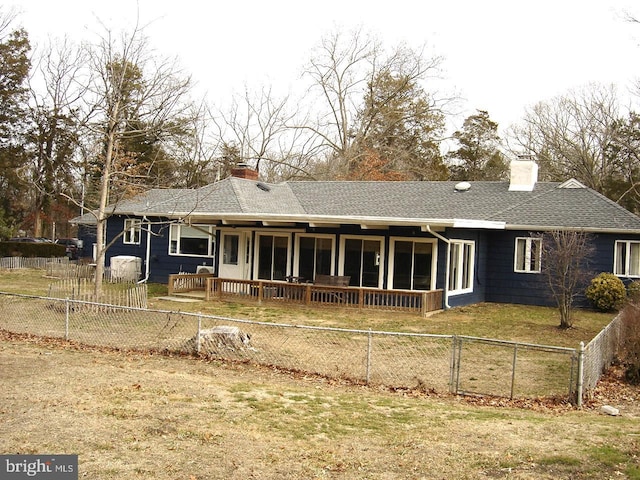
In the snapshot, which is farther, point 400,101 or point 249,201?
point 400,101

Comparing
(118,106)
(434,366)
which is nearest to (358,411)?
(434,366)

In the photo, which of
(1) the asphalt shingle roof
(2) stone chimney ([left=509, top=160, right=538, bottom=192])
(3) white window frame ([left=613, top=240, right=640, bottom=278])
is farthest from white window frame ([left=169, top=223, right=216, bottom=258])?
(3) white window frame ([left=613, top=240, right=640, bottom=278])

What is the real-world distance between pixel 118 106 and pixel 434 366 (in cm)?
1115

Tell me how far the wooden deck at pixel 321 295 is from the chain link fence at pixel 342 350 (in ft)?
16.0

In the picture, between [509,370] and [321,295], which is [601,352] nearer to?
[509,370]

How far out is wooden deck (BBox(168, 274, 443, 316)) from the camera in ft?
63.8

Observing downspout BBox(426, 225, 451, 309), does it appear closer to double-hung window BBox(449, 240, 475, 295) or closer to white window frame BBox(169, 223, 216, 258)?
double-hung window BBox(449, 240, 475, 295)

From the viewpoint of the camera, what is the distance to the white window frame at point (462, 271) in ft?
69.3

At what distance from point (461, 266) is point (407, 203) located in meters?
4.66

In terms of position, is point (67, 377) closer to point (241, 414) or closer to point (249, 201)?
point (241, 414)

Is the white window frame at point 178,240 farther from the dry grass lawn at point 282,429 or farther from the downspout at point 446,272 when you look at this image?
the dry grass lawn at point 282,429

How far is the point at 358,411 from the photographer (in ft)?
27.1


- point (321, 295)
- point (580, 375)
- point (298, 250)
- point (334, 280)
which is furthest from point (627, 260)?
point (580, 375)

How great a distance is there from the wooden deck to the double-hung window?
130 centimetres
